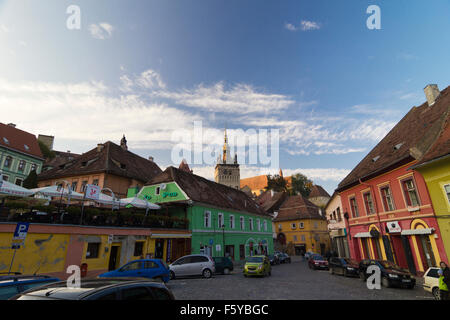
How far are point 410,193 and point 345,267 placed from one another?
23.8 ft

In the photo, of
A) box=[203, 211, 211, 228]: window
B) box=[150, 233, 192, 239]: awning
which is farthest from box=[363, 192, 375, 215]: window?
box=[150, 233, 192, 239]: awning

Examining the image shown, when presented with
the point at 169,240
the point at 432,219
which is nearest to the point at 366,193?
the point at 432,219

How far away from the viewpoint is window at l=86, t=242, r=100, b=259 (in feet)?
56.1

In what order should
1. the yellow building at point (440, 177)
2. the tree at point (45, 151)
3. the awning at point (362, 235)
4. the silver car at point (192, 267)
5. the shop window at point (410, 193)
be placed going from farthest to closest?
the tree at point (45, 151) < the awning at point (362, 235) < the silver car at point (192, 267) < the shop window at point (410, 193) < the yellow building at point (440, 177)

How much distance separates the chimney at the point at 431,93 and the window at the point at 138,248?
2765cm

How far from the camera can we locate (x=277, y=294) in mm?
11094

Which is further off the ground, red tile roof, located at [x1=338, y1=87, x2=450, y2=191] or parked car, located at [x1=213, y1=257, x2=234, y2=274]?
red tile roof, located at [x1=338, y1=87, x2=450, y2=191]

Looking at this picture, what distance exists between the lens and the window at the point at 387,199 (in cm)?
1878

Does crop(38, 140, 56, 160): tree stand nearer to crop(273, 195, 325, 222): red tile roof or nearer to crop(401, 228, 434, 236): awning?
crop(273, 195, 325, 222): red tile roof

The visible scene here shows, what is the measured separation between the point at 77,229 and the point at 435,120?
87.0 feet

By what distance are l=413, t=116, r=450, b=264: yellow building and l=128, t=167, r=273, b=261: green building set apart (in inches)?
769

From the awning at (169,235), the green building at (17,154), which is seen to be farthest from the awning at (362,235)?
the green building at (17,154)

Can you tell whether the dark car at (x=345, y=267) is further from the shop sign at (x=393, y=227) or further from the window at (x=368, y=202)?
the window at (x=368, y=202)
